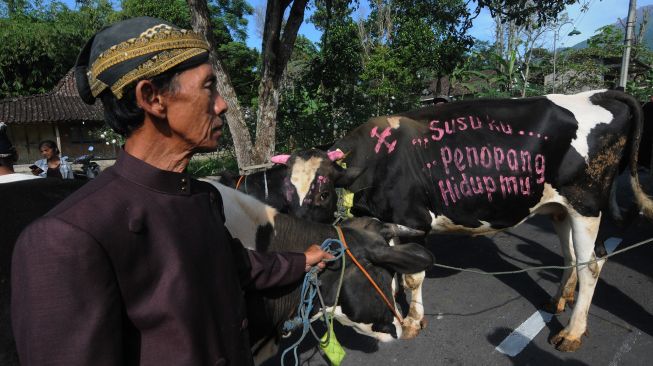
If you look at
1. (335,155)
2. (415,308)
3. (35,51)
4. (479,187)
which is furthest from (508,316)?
(35,51)

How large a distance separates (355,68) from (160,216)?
12.2 m

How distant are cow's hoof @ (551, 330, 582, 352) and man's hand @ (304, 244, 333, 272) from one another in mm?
2826

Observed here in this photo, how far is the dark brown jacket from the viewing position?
33.9 inches

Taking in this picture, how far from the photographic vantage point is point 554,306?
13.6ft

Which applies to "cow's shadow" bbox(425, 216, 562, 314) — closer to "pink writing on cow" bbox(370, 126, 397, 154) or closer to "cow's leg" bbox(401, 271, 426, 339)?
"cow's leg" bbox(401, 271, 426, 339)

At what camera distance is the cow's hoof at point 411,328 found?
373 centimetres

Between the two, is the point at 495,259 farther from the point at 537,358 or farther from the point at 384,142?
the point at 384,142

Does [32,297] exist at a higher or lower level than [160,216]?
lower

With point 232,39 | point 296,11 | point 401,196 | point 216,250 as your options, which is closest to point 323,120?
point 296,11

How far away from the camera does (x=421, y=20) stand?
13.1 m

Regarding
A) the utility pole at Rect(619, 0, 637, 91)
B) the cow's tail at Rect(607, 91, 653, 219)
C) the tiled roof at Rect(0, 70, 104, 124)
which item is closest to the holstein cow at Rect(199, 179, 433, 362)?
the cow's tail at Rect(607, 91, 653, 219)

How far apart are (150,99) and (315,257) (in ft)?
3.06

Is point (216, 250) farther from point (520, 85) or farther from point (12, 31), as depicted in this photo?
point (12, 31)

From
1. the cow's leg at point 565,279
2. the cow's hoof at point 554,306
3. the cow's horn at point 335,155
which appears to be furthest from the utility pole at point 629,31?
the cow's horn at point 335,155
